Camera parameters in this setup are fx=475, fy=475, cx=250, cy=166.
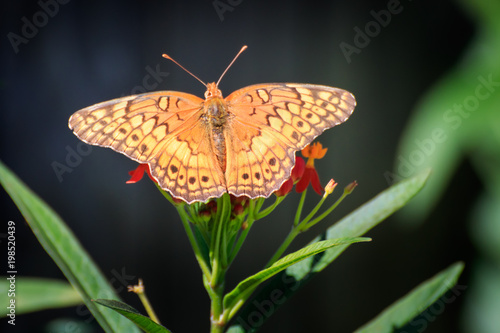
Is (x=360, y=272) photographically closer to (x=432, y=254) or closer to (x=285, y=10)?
(x=432, y=254)

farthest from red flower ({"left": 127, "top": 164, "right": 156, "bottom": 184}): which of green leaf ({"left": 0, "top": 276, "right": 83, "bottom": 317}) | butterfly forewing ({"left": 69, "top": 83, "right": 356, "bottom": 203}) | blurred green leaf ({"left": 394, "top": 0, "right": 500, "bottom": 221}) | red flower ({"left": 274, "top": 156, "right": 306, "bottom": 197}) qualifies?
blurred green leaf ({"left": 394, "top": 0, "right": 500, "bottom": 221})

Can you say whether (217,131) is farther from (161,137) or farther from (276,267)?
(276,267)

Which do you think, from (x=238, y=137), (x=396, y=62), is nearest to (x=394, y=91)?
(x=396, y=62)

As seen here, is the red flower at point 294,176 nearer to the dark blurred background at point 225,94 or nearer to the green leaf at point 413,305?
the green leaf at point 413,305

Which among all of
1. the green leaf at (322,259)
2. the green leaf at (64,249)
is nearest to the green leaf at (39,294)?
the green leaf at (64,249)

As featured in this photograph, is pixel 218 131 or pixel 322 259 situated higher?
pixel 218 131

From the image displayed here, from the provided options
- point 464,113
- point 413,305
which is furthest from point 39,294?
point 464,113
